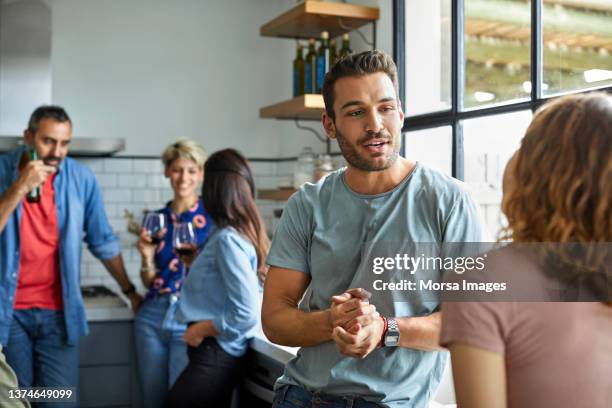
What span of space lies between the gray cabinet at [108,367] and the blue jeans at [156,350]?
335mm

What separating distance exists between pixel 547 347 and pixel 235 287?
Result: 1622 mm

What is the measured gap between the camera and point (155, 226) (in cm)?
287

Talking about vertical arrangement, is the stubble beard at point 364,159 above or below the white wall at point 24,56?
below

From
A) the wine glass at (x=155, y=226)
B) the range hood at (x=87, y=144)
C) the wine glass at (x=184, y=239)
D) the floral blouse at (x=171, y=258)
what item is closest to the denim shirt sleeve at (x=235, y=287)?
the wine glass at (x=184, y=239)

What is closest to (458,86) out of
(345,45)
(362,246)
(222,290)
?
(345,45)

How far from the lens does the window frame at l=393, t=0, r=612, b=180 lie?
2.29m

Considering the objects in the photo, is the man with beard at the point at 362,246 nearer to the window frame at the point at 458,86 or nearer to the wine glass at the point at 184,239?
the window frame at the point at 458,86

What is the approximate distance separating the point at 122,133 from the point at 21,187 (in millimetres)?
1400

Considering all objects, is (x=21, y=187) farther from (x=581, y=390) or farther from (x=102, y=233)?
(x=581, y=390)


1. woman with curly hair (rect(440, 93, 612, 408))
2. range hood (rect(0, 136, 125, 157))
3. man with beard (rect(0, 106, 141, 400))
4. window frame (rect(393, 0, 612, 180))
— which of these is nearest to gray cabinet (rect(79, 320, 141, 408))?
man with beard (rect(0, 106, 141, 400))

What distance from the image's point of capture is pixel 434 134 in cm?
294

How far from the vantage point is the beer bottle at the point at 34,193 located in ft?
9.60

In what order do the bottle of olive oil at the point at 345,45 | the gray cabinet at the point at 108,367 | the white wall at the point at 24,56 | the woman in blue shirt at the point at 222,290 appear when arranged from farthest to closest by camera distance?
the white wall at the point at 24,56 < the gray cabinet at the point at 108,367 < the bottle of olive oil at the point at 345,45 < the woman in blue shirt at the point at 222,290

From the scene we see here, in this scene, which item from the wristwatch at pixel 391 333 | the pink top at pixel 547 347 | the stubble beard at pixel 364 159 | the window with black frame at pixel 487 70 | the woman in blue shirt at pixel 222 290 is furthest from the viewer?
the woman in blue shirt at pixel 222 290
